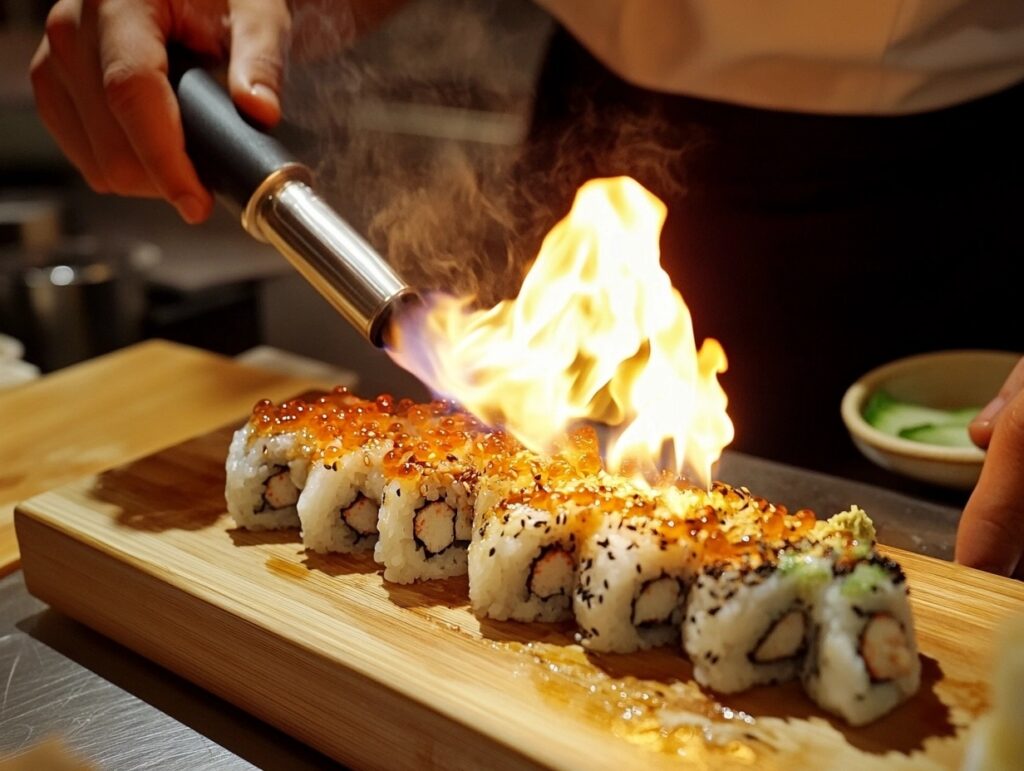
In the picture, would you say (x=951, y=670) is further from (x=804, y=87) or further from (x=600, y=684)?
(x=804, y=87)

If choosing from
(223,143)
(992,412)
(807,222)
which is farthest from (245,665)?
(807,222)

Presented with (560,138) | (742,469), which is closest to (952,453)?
(742,469)

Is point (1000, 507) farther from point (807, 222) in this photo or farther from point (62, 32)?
point (62, 32)

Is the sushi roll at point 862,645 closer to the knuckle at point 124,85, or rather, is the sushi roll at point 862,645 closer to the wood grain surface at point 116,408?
the knuckle at point 124,85

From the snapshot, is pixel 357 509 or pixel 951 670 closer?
pixel 951 670

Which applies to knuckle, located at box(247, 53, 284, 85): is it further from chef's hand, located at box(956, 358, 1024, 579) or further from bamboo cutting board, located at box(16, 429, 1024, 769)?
chef's hand, located at box(956, 358, 1024, 579)

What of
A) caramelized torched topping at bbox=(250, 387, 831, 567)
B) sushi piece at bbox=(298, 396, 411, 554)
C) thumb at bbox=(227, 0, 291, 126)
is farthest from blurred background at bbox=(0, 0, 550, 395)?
sushi piece at bbox=(298, 396, 411, 554)
